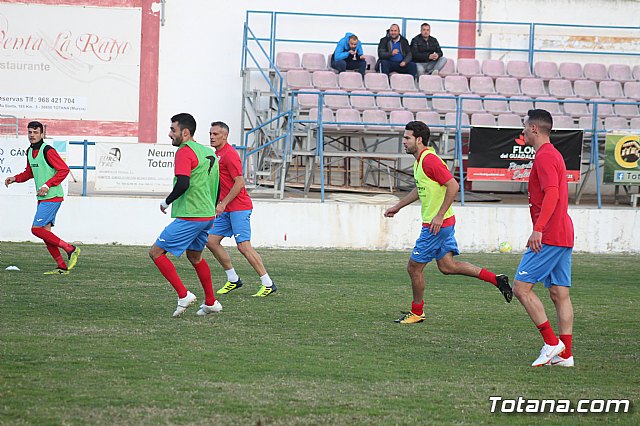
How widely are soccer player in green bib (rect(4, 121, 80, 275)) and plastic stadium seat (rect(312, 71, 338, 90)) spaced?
981 centimetres

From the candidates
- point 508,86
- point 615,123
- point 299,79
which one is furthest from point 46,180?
point 615,123

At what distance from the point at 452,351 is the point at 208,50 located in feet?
54.9

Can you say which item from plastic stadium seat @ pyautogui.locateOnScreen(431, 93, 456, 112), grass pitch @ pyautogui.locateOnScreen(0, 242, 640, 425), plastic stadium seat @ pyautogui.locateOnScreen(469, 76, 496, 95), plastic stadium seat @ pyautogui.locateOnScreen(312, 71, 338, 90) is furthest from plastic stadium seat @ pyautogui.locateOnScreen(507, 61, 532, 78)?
grass pitch @ pyautogui.locateOnScreen(0, 242, 640, 425)

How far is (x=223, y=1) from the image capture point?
2328 centimetres

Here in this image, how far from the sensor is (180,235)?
9.09 meters

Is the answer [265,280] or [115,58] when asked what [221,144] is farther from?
[115,58]

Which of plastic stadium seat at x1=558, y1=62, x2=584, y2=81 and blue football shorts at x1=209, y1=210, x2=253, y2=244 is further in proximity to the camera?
plastic stadium seat at x1=558, y1=62, x2=584, y2=81

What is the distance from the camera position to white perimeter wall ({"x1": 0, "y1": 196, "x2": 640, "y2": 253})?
16906 millimetres

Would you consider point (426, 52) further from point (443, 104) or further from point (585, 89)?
point (585, 89)

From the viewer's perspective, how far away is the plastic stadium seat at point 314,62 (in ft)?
73.1

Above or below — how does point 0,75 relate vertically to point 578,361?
above

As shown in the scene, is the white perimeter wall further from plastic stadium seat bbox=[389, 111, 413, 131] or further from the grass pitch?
the grass pitch

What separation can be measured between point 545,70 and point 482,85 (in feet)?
6.79

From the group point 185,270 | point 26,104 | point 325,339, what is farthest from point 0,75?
point 325,339
